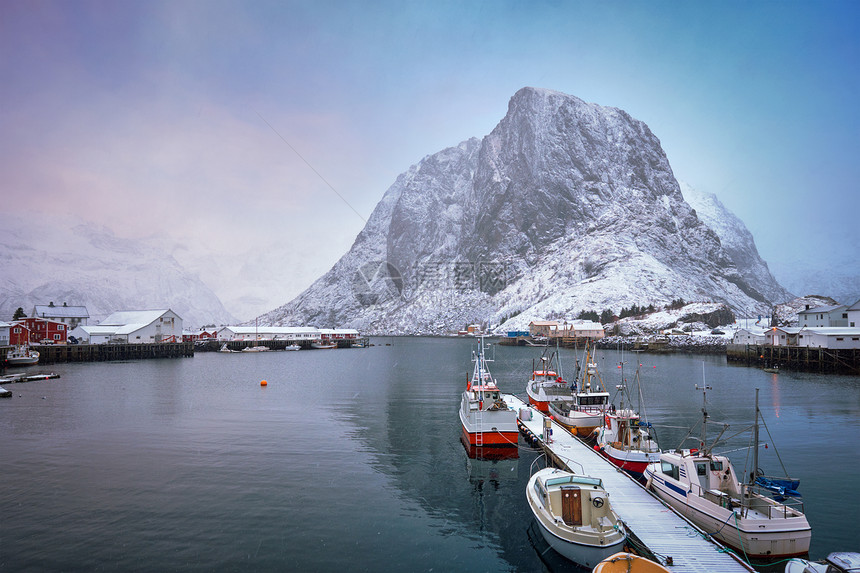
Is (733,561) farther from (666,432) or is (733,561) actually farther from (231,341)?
(231,341)

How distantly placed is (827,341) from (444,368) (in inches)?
2842

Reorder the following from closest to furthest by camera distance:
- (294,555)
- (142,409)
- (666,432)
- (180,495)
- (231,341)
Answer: (294,555) → (180,495) → (666,432) → (142,409) → (231,341)

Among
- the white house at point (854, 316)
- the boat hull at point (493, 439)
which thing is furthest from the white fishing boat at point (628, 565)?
the white house at point (854, 316)

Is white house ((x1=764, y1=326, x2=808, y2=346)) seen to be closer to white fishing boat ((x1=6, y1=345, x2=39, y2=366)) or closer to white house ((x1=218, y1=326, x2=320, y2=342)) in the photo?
white house ((x1=218, y1=326, x2=320, y2=342))

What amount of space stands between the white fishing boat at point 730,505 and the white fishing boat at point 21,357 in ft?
Result: 400

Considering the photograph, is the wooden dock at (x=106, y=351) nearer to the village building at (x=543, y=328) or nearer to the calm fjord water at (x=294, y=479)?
the calm fjord water at (x=294, y=479)

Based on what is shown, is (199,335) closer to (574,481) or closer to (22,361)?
(22,361)

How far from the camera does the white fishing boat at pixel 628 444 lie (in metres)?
29.7

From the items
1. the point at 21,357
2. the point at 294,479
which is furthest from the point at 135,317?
the point at 294,479

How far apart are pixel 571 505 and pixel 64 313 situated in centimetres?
18103

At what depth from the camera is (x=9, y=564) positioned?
62.2 ft

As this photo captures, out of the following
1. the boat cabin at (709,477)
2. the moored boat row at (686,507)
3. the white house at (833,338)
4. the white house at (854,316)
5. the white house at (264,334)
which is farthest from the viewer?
the white house at (264,334)

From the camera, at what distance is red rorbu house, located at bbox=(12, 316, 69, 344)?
12575cm

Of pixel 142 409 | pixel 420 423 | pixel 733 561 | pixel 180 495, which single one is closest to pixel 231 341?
pixel 142 409
